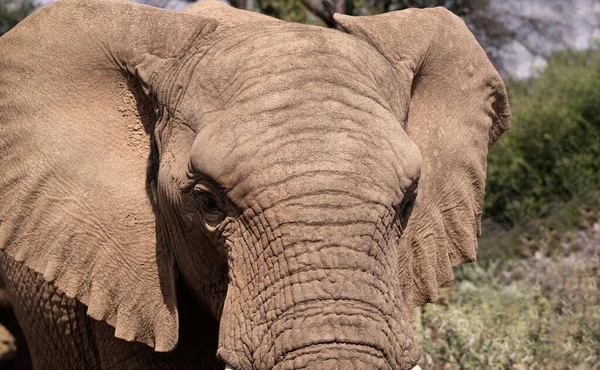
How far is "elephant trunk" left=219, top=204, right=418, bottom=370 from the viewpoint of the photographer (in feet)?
7.75

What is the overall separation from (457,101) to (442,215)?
388mm

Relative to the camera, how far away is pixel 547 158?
1166cm

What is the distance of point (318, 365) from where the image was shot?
2.32 metres

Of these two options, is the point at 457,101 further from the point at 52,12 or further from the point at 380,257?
the point at 52,12

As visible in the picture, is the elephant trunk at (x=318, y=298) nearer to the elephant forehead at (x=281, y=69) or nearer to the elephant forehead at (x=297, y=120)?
the elephant forehead at (x=297, y=120)

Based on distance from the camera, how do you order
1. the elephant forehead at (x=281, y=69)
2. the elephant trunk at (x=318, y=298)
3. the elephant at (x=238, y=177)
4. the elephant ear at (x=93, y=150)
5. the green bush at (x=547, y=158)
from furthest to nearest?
the green bush at (x=547, y=158), the elephant ear at (x=93, y=150), the elephant forehead at (x=281, y=69), the elephant at (x=238, y=177), the elephant trunk at (x=318, y=298)

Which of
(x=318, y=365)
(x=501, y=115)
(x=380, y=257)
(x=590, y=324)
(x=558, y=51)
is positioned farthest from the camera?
(x=558, y=51)

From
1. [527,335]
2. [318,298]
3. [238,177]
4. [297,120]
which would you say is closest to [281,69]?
[297,120]

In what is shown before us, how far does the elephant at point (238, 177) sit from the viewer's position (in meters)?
2.47

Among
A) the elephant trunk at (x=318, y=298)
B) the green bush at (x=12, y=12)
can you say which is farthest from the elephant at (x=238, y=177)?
the green bush at (x=12, y=12)

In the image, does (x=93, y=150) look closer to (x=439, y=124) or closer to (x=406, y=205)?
(x=406, y=205)

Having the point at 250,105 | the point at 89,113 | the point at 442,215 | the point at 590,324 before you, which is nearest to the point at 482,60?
the point at 442,215

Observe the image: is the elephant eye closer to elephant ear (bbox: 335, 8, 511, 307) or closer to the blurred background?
elephant ear (bbox: 335, 8, 511, 307)

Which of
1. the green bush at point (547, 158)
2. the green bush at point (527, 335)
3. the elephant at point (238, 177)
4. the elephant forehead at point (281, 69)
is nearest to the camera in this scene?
the elephant at point (238, 177)
